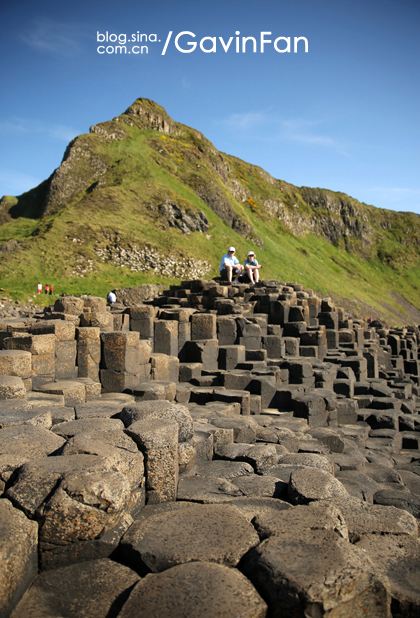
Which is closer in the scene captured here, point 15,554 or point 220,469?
point 15,554

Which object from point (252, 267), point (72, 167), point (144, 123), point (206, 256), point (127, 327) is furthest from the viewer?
point (144, 123)

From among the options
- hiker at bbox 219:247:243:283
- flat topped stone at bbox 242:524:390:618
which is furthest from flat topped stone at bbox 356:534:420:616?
hiker at bbox 219:247:243:283

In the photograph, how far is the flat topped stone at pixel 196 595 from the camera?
130 inches

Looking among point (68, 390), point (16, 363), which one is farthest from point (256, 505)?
point (16, 363)

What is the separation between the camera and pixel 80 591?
12.9 ft

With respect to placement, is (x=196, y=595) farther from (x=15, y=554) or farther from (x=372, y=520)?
(x=372, y=520)

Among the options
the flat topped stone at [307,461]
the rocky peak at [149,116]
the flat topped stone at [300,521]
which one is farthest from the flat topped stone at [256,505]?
the rocky peak at [149,116]

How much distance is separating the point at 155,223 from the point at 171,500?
43045mm

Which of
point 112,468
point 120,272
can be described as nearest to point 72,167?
point 120,272

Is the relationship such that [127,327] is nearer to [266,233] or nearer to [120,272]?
[120,272]

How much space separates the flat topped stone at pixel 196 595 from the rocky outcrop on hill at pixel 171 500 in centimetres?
1

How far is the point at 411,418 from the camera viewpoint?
14.9 metres

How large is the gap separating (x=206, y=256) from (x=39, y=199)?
22.0 m

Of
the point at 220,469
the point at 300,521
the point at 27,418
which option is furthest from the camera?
the point at 220,469
